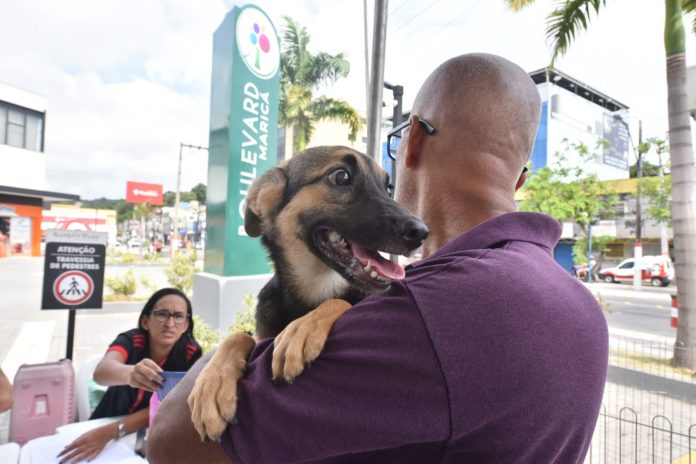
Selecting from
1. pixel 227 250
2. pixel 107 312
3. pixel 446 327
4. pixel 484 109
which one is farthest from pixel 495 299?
pixel 107 312

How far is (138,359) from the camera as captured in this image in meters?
3.60

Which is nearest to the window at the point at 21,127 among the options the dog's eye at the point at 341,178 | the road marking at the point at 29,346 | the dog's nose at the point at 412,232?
the road marking at the point at 29,346

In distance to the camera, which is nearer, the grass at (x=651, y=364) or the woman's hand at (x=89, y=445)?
the woman's hand at (x=89, y=445)

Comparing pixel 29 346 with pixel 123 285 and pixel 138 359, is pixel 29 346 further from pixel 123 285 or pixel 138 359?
pixel 138 359

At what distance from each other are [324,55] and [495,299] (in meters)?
17.7

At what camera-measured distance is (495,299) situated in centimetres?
93

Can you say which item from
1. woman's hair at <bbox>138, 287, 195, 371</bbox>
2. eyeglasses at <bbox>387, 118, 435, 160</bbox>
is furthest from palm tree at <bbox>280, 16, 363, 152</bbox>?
eyeglasses at <bbox>387, 118, 435, 160</bbox>

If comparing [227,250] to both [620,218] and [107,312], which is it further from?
[620,218]

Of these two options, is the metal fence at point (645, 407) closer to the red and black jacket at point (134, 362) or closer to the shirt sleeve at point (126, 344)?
the red and black jacket at point (134, 362)

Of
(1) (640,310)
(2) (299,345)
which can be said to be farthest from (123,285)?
(1) (640,310)

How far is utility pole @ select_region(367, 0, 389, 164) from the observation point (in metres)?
3.63

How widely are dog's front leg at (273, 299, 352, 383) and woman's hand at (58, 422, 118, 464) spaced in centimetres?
253

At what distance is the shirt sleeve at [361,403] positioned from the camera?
846 millimetres

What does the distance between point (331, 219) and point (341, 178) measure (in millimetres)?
151
